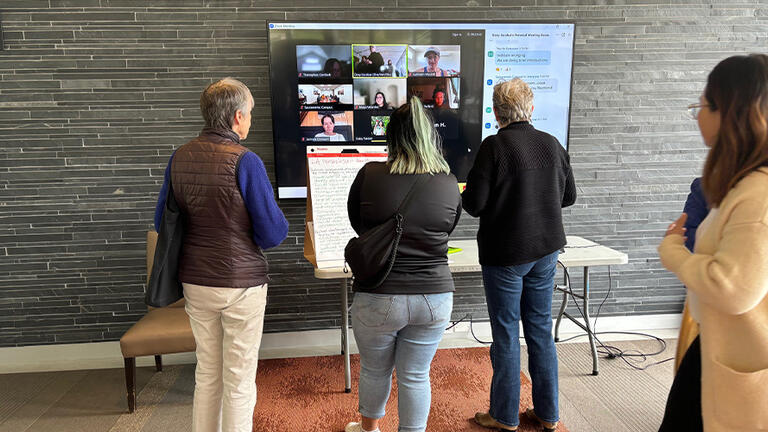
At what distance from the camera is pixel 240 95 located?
1.80 m

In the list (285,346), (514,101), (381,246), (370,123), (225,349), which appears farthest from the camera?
(285,346)

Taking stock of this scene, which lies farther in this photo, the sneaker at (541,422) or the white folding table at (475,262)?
the white folding table at (475,262)

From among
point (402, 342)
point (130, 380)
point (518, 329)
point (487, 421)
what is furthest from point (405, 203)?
point (130, 380)

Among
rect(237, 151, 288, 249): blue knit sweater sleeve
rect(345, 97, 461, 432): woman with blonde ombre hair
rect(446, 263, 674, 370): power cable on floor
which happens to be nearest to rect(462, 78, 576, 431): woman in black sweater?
rect(345, 97, 461, 432): woman with blonde ombre hair

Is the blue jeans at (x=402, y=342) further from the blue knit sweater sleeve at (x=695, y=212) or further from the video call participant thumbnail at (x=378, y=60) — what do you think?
the video call participant thumbnail at (x=378, y=60)

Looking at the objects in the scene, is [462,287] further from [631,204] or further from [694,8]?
[694,8]

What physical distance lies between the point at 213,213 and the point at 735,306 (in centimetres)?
154

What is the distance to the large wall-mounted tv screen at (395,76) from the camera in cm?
280

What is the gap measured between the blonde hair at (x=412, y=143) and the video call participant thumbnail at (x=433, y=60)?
4.24ft

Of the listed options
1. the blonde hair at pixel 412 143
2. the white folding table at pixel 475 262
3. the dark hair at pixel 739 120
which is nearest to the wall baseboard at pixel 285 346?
the white folding table at pixel 475 262

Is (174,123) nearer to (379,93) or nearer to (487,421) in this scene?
(379,93)

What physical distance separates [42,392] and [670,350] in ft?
12.2

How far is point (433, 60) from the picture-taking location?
2.88 m

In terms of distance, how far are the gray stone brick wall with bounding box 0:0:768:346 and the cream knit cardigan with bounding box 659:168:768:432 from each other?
6.76 feet
